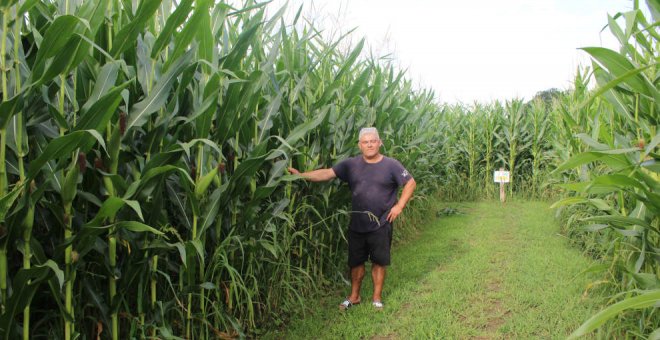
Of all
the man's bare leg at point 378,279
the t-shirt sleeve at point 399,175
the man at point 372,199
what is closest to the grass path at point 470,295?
the man's bare leg at point 378,279

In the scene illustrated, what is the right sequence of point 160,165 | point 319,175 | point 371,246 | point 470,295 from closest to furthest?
point 160,165, point 319,175, point 371,246, point 470,295

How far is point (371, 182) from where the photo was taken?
4.38 m

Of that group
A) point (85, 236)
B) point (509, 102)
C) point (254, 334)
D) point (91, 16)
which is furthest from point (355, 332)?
point (509, 102)

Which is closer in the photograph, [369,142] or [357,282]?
[369,142]

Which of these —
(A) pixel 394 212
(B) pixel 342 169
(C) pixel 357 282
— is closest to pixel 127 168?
(B) pixel 342 169

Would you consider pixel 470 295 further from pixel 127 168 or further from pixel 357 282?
pixel 127 168

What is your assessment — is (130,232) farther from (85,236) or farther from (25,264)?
(25,264)

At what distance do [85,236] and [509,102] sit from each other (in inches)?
486

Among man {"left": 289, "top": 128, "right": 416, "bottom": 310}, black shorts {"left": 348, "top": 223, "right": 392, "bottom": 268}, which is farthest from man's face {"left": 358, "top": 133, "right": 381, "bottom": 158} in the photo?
black shorts {"left": 348, "top": 223, "right": 392, "bottom": 268}

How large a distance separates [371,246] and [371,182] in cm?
60

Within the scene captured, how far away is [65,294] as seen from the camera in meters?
2.28

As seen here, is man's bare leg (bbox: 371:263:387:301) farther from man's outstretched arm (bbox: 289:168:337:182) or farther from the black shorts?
man's outstretched arm (bbox: 289:168:337:182)

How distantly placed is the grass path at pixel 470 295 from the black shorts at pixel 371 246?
→ 1.33 ft

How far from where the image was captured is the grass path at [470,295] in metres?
3.80
